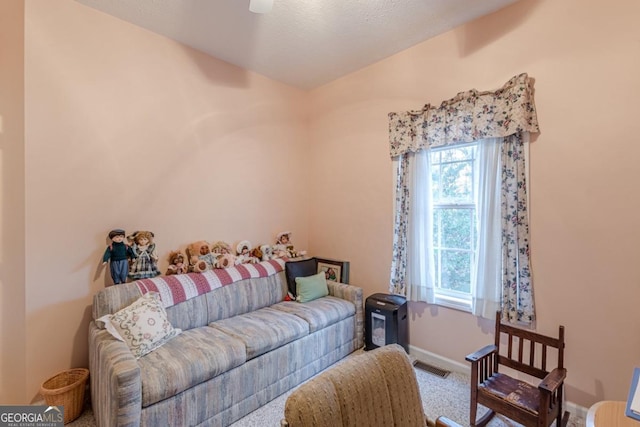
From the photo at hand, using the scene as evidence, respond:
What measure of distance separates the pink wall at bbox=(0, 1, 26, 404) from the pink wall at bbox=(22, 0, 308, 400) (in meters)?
0.12

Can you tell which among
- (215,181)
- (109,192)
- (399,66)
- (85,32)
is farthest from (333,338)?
(85,32)

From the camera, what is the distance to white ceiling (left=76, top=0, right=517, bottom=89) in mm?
2314

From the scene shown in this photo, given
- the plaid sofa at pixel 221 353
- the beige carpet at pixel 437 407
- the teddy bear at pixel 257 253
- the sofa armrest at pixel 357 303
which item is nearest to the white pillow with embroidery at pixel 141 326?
the plaid sofa at pixel 221 353

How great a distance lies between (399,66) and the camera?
3.04m

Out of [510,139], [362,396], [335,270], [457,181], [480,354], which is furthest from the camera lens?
[335,270]

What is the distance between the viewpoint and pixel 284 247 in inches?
144

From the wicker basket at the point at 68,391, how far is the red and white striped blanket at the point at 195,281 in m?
0.71

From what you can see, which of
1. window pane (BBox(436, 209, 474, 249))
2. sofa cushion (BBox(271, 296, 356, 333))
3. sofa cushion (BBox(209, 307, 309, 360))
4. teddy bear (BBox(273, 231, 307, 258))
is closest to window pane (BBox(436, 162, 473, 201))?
window pane (BBox(436, 209, 474, 249))

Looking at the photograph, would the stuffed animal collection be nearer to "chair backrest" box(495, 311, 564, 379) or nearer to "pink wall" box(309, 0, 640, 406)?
"pink wall" box(309, 0, 640, 406)

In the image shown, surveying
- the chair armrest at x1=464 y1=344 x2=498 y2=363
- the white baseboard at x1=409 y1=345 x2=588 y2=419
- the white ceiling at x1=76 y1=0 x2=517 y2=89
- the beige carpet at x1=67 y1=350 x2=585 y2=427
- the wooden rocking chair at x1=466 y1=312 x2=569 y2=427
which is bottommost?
the beige carpet at x1=67 y1=350 x2=585 y2=427

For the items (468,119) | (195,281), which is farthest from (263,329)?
(468,119)

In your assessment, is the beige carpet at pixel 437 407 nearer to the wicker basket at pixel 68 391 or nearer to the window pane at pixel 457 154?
the wicker basket at pixel 68 391

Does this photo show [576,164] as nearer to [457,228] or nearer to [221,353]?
[457,228]

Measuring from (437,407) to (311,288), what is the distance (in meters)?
1.49
